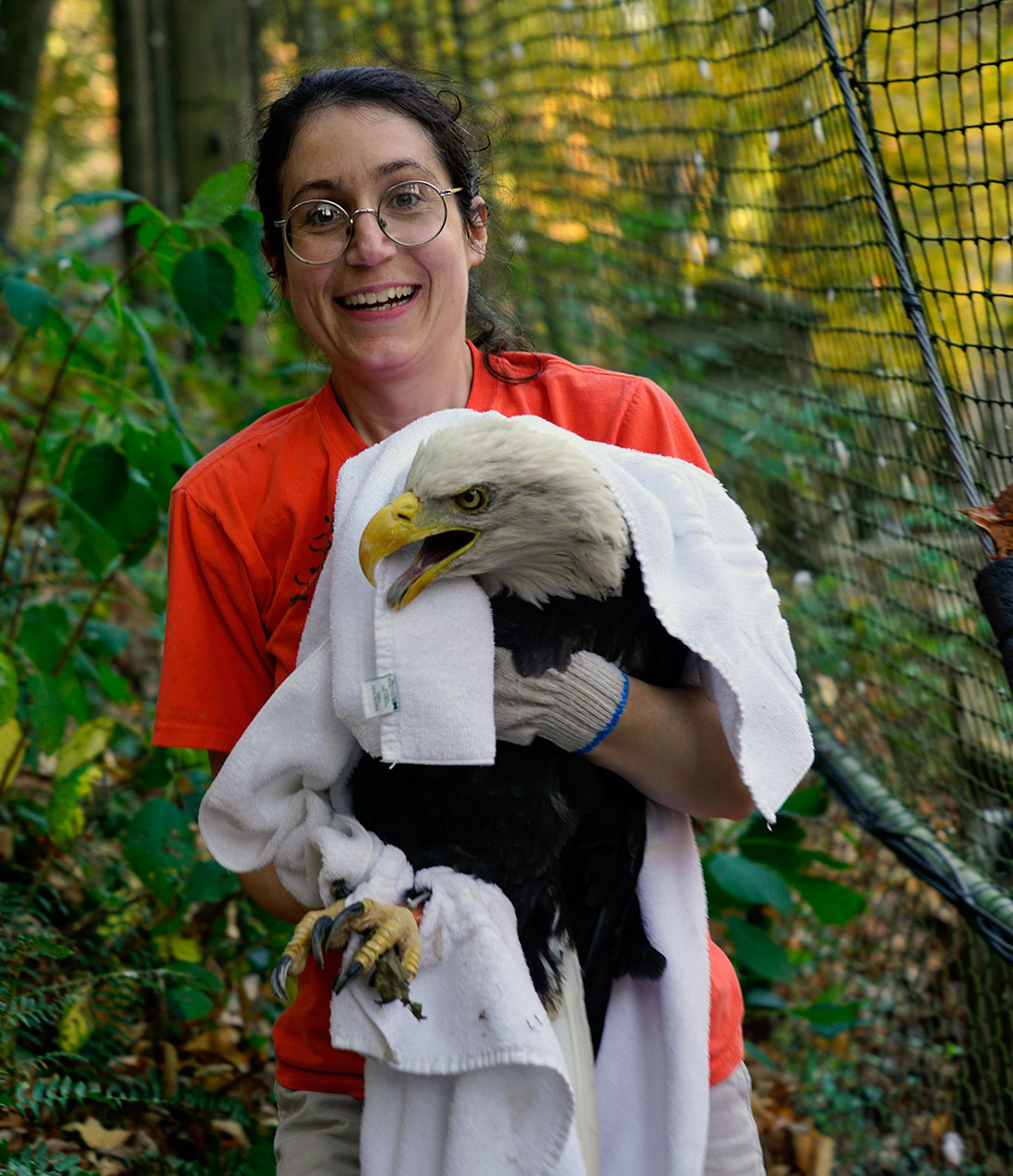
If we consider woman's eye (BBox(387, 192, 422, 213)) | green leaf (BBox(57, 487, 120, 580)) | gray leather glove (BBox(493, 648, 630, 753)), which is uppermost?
woman's eye (BBox(387, 192, 422, 213))

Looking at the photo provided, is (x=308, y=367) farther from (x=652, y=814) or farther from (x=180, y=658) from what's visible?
(x=652, y=814)

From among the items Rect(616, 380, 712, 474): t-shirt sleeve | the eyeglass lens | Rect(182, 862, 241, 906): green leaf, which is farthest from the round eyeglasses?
Rect(182, 862, 241, 906): green leaf

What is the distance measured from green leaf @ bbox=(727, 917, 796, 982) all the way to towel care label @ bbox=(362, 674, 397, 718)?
1716 mm

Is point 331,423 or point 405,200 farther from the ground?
point 405,200

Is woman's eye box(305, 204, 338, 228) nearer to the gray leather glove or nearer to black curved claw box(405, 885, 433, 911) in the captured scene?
the gray leather glove

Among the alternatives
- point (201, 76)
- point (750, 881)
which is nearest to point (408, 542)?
point (750, 881)

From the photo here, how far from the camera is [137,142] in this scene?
271 inches

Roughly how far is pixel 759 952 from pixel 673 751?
1.48 meters

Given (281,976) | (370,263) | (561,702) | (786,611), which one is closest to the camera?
(281,976)

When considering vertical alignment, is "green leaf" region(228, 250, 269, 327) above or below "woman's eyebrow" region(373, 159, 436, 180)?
below

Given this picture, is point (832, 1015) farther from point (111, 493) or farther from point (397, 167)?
point (397, 167)

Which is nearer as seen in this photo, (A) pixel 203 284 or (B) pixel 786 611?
(A) pixel 203 284

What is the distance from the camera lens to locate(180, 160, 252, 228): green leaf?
6.92 feet

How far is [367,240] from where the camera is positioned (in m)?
1.63
